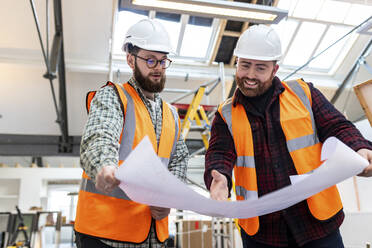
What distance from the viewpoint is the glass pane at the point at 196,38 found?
28.1 ft

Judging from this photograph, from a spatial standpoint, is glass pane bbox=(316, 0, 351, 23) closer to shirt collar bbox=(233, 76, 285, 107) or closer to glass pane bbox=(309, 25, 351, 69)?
glass pane bbox=(309, 25, 351, 69)

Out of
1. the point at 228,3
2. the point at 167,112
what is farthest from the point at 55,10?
the point at 167,112

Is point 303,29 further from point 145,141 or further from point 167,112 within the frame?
point 145,141

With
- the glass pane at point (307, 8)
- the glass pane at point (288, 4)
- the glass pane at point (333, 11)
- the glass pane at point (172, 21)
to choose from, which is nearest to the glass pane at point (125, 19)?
the glass pane at point (172, 21)

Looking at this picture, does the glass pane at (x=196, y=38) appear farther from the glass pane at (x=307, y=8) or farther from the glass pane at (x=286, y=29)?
the glass pane at (x=307, y=8)

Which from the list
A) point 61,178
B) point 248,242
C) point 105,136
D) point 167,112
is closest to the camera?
point 105,136

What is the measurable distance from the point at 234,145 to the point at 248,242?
1.30ft

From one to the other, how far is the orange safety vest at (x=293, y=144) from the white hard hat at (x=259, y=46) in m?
0.16

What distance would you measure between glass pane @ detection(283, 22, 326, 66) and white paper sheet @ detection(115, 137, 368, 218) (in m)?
8.70

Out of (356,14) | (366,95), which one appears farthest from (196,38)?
(366,95)

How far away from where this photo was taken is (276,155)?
134cm

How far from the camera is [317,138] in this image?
139 cm

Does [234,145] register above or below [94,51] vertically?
below

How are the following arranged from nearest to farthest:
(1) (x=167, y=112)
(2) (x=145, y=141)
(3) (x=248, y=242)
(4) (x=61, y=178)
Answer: (2) (x=145, y=141) → (3) (x=248, y=242) → (1) (x=167, y=112) → (4) (x=61, y=178)
